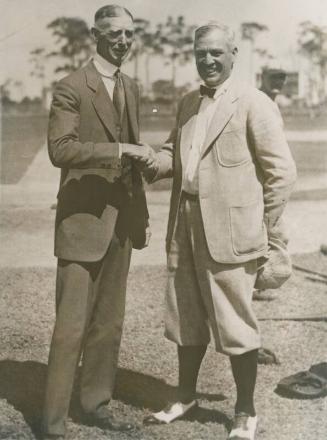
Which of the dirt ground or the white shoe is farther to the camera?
the dirt ground

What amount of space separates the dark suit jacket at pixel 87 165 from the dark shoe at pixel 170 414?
35.4 inches

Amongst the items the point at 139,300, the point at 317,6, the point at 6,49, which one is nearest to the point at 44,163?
the point at 139,300

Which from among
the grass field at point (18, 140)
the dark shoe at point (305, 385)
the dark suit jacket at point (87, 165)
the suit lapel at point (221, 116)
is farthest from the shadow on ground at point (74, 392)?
the grass field at point (18, 140)

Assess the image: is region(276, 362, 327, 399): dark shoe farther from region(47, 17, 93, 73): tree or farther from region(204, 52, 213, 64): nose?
→ region(47, 17, 93, 73): tree

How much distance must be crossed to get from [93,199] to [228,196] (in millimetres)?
635

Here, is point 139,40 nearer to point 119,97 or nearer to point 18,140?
point 119,97

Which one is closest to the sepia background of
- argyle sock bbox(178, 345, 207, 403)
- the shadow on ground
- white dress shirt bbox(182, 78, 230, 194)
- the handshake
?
the shadow on ground

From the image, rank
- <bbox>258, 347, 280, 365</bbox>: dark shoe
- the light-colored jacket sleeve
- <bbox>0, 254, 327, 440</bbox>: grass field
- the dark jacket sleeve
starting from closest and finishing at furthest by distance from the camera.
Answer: the dark jacket sleeve
the light-colored jacket sleeve
<bbox>0, 254, 327, 440</bbox>: grass field
<bbox>258, 347, 280, 365</bbox>: dark shoe

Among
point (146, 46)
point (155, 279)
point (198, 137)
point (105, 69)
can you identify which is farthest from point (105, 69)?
point (155, 279)

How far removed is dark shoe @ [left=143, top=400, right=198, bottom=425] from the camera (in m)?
3.47

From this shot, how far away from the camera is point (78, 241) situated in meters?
3.22

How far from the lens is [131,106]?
11.0 ft

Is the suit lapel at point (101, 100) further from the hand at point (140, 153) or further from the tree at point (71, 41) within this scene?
the tree at point (71, 41)

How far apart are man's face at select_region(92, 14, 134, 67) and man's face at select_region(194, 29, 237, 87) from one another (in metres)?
0.32
